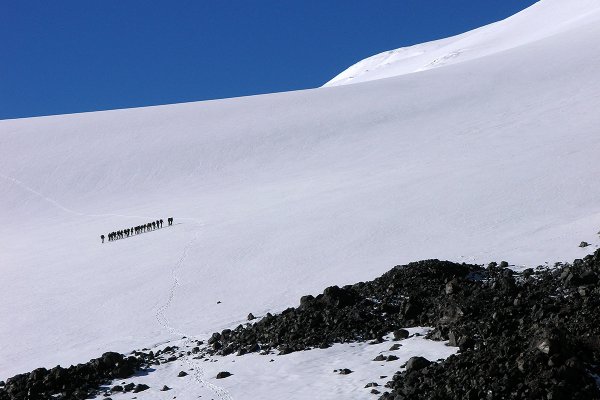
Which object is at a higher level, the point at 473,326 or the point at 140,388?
the point at 473,326

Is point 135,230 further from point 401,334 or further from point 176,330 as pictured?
point 401,334

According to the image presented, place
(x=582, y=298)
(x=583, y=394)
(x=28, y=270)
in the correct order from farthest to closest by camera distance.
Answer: (x=28, y=270) < (x=582, y=298) < (x=583, y=394)

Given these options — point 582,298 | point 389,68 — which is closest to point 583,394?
point 582,298

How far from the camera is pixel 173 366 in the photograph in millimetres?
14914

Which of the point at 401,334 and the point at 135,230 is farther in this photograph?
the point at 135,230

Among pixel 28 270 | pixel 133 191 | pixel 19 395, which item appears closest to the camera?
pixel 19 395

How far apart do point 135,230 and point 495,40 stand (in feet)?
316

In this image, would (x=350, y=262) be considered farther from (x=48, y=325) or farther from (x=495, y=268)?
(x=48, y=325)

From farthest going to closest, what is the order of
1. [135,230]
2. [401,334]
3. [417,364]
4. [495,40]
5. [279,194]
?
[495,40] < [279,194] < [135,230] < [401,334] < [417,364]

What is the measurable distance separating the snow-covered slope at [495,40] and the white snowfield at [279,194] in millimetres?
30016

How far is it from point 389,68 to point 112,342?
449 ft

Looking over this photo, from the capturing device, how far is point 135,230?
3422 cm

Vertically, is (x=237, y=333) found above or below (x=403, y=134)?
below

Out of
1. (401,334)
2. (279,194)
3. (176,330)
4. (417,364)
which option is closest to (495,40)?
(279,194)
